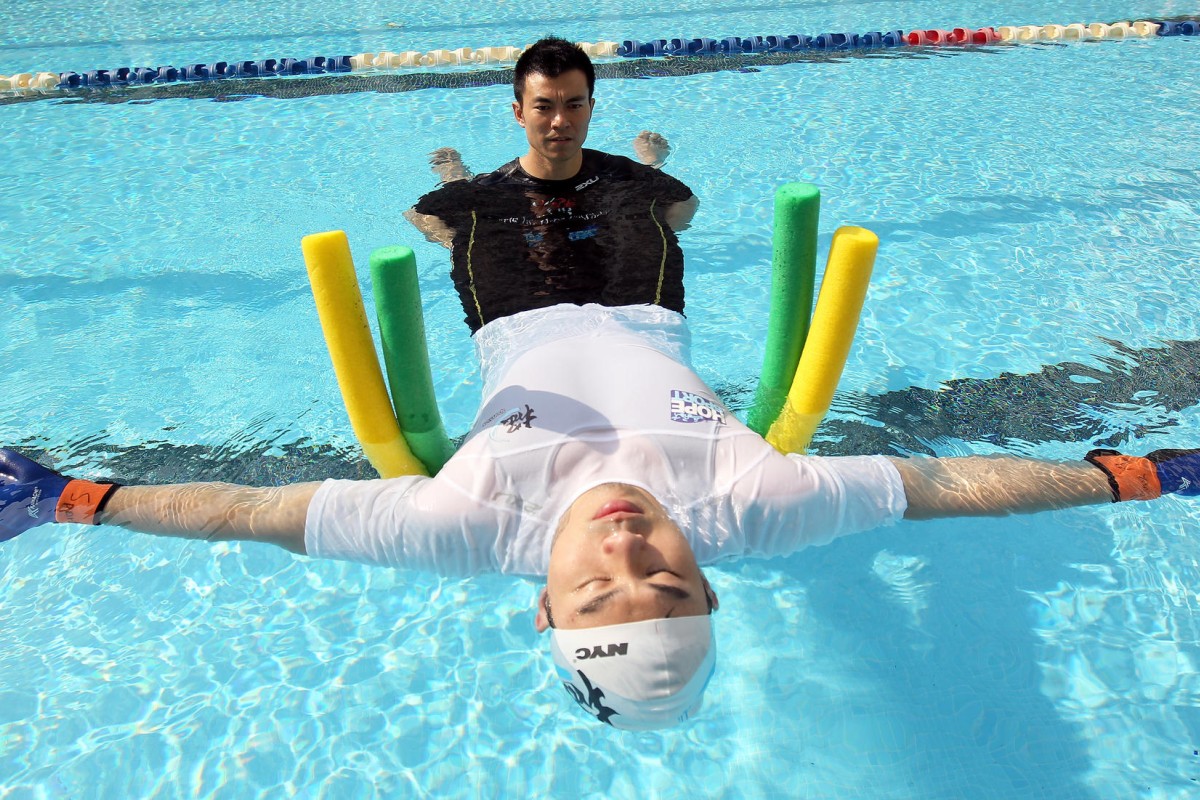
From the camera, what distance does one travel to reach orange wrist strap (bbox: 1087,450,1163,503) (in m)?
2.68

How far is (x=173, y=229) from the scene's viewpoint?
5.60 meters

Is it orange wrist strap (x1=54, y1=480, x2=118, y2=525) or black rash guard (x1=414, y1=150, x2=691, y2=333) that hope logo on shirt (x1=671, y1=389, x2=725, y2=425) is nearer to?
black rash guard (x1=414, y1=150, x2=691, y2=333)

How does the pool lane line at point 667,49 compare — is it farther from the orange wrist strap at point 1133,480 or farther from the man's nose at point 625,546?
the man's nose at point 625,546

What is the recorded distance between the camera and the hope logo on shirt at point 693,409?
2.62 m

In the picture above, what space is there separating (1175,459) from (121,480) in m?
4.04

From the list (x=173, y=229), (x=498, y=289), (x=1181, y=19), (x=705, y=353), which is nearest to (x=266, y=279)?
(x=173, y=229)

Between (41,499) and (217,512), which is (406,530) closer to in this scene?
(217,512)

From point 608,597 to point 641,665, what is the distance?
0.18m

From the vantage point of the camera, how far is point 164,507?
8.66 feet

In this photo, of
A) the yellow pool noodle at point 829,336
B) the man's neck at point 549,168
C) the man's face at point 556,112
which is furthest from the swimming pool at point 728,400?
the man's face at point 556,112

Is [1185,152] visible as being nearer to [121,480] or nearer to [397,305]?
[397,305]

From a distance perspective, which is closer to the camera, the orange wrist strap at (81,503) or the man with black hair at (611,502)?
the man with black hair at (611,502)

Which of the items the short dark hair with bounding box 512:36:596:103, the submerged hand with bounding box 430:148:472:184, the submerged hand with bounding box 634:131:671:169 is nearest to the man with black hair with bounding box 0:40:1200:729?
the short dark hair with bounding box 512:36:596:103

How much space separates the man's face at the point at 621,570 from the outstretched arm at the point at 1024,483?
86 cm
